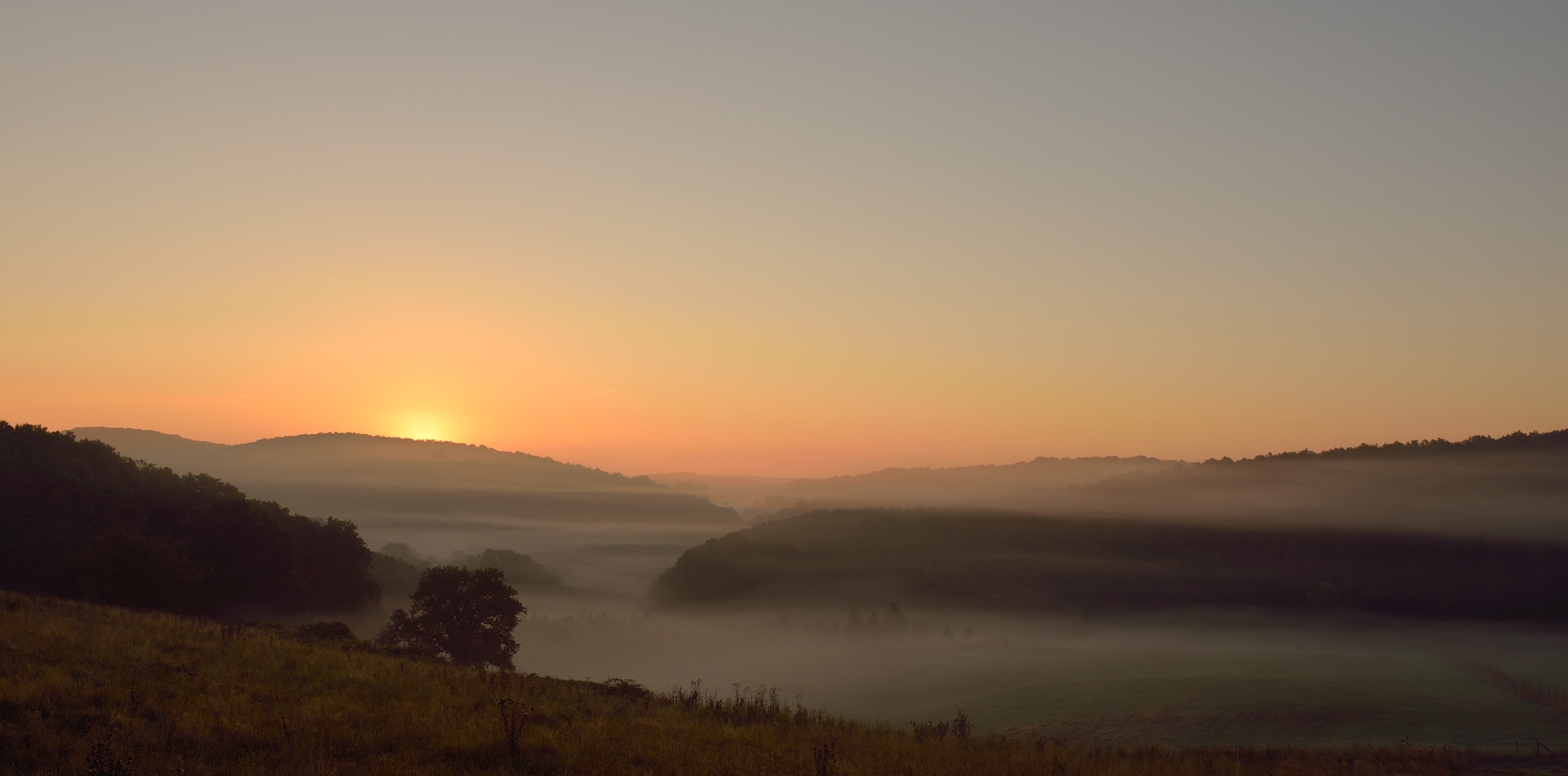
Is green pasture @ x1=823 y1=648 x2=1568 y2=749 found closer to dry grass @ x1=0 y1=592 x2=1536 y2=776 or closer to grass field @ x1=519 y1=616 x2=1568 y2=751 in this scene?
grass field @ x1=519 y1=616 x2=1568 y2=751

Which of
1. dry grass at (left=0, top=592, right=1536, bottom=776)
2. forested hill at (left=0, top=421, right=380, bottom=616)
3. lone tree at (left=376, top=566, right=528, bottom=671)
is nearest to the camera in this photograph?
dry grass at (left=0, top=592, right=1536, bottom=776)

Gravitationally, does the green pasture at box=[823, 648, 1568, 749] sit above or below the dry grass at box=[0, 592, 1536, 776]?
below

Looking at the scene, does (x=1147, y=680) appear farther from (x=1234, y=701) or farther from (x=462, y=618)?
(x=462, y=618)

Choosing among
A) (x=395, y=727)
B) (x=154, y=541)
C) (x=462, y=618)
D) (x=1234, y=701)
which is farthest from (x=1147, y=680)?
(x=154, y=541)

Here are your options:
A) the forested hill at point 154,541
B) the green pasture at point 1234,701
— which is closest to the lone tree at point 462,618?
the forested hill at point 154,541

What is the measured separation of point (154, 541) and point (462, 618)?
57.4 feet

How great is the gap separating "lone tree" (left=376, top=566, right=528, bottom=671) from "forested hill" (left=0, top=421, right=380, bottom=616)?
393 inches

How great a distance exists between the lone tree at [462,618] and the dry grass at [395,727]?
1254 inches

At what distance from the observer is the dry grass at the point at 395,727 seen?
12.0 metres

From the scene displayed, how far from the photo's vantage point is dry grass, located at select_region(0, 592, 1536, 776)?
12.0m

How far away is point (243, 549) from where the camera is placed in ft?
189

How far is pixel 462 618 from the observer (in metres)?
55.2

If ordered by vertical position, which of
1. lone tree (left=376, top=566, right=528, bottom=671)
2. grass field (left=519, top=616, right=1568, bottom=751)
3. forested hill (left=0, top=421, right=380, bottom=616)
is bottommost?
grass field (left=519, top=616, right=1568, bottom=751)

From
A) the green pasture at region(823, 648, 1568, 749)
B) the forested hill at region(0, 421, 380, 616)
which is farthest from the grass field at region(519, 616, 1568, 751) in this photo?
the forested hill at region(0, 421, 380, 616)
